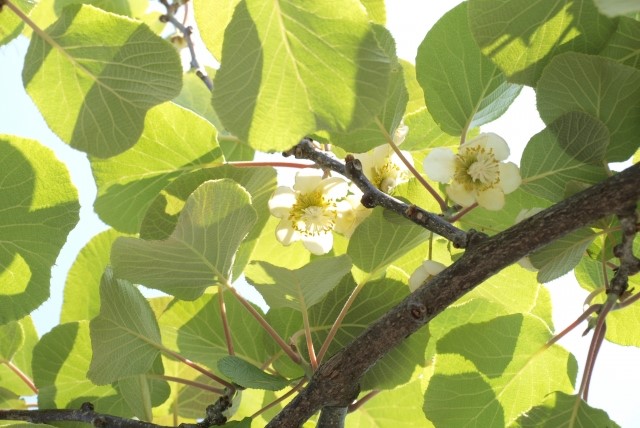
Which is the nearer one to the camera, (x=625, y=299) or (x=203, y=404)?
(x=625, y=299)

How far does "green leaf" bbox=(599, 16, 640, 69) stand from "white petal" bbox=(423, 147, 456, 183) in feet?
0.58

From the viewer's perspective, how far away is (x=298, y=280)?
2.31 feet

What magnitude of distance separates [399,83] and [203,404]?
453 mm

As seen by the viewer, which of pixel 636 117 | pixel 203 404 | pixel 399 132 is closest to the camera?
pixel 636 117

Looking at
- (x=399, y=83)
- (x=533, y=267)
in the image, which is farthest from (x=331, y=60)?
(x=533, y=267)

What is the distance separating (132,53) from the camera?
67 centimetres

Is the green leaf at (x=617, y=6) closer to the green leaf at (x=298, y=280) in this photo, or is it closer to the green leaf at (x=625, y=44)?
the green leaf at (x=625, y=44)

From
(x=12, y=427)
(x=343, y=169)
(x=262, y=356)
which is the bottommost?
(x=12, y=427)

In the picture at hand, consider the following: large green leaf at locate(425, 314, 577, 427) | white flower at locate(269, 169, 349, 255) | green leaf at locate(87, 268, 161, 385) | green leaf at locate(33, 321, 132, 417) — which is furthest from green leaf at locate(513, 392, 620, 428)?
green leaf at locate(33, 321, 132, 417)

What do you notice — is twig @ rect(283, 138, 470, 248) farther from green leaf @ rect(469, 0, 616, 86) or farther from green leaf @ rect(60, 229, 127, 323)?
green leaf @ rect(60, 229, 127, 323)

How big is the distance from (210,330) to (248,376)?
123 mm

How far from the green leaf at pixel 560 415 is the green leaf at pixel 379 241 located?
0.20 metres

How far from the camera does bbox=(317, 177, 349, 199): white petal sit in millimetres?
785

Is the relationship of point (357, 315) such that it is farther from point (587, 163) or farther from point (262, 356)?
point (587, 163)
